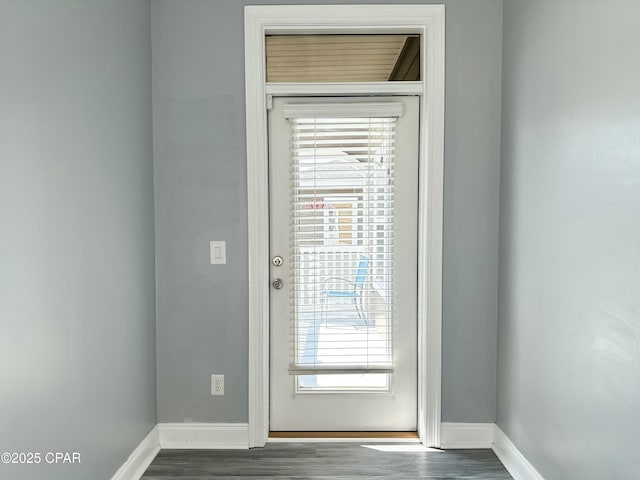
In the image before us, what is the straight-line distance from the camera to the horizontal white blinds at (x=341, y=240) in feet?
8.45

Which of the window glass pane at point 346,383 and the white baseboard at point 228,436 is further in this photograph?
the window glass pane at point 346,383

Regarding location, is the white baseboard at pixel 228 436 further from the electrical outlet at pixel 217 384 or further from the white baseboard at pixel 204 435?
the electrical outlet at pixel 217 384

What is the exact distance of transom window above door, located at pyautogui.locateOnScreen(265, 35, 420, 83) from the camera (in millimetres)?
2570

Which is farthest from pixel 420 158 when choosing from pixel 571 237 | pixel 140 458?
pixel 140 458

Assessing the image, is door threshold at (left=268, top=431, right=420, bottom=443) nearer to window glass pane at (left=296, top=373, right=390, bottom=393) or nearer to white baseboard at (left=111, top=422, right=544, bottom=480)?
white baseboard at (left=111, top=422, right=544, bottom=480)

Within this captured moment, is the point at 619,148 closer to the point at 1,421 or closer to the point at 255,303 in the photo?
the point at 255,303

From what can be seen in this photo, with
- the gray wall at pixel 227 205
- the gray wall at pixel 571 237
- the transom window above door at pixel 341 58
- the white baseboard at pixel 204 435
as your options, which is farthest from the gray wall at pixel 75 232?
the gray wall at pixel 571 237

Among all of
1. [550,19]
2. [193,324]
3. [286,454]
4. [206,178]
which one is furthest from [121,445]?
[550,19]

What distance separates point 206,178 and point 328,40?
3.37 ft

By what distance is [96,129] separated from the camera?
1.88 metres

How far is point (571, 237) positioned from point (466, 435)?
1353mm

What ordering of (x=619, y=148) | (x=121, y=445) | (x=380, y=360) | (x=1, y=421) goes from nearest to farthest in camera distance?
(x=1, y=421), (x=619, y=148), (x=121, y=445), (x=380, y=360)

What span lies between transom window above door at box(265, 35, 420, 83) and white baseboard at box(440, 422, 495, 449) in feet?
6.40

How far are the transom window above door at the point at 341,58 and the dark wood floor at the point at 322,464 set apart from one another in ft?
6.69
